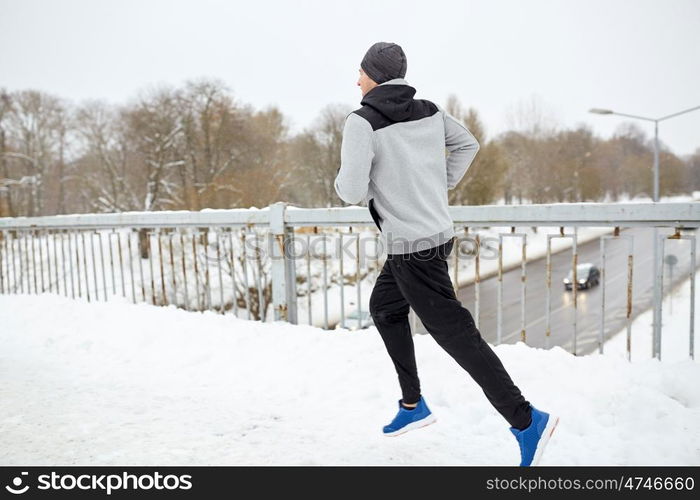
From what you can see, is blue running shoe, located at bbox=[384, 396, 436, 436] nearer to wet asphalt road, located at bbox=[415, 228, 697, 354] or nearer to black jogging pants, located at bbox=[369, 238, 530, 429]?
black jogging pants, located at bbox=[369, 238, 530, 429]

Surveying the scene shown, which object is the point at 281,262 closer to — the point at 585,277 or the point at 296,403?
the point at 296,403

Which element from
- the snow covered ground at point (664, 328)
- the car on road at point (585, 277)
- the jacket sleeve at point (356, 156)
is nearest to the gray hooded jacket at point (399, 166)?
the jacket sleeve at point (356, 156)

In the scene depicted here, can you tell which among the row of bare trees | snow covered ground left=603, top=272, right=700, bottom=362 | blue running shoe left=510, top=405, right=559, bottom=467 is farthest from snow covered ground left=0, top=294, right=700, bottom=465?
the row of bare trees

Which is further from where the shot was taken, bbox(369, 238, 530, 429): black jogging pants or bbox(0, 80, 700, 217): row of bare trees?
bbox(0, 80, 700, 217): row of bare trees


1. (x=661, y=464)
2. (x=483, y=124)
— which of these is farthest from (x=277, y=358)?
(x=483, y=124)

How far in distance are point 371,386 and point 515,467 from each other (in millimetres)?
1247

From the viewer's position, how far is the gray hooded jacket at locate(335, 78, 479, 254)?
2.33m

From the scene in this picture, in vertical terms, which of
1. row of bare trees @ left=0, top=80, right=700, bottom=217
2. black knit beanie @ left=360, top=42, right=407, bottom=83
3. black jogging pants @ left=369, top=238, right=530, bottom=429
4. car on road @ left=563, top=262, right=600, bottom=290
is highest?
row of bare trees @ left=0, top=80, right=700, bottom=217

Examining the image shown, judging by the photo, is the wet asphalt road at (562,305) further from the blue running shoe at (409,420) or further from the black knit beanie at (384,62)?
the black knit beanie at (384,62)

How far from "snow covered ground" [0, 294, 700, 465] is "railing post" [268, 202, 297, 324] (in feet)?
1.02

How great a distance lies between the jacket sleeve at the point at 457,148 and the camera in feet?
8.66

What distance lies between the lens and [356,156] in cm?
231
